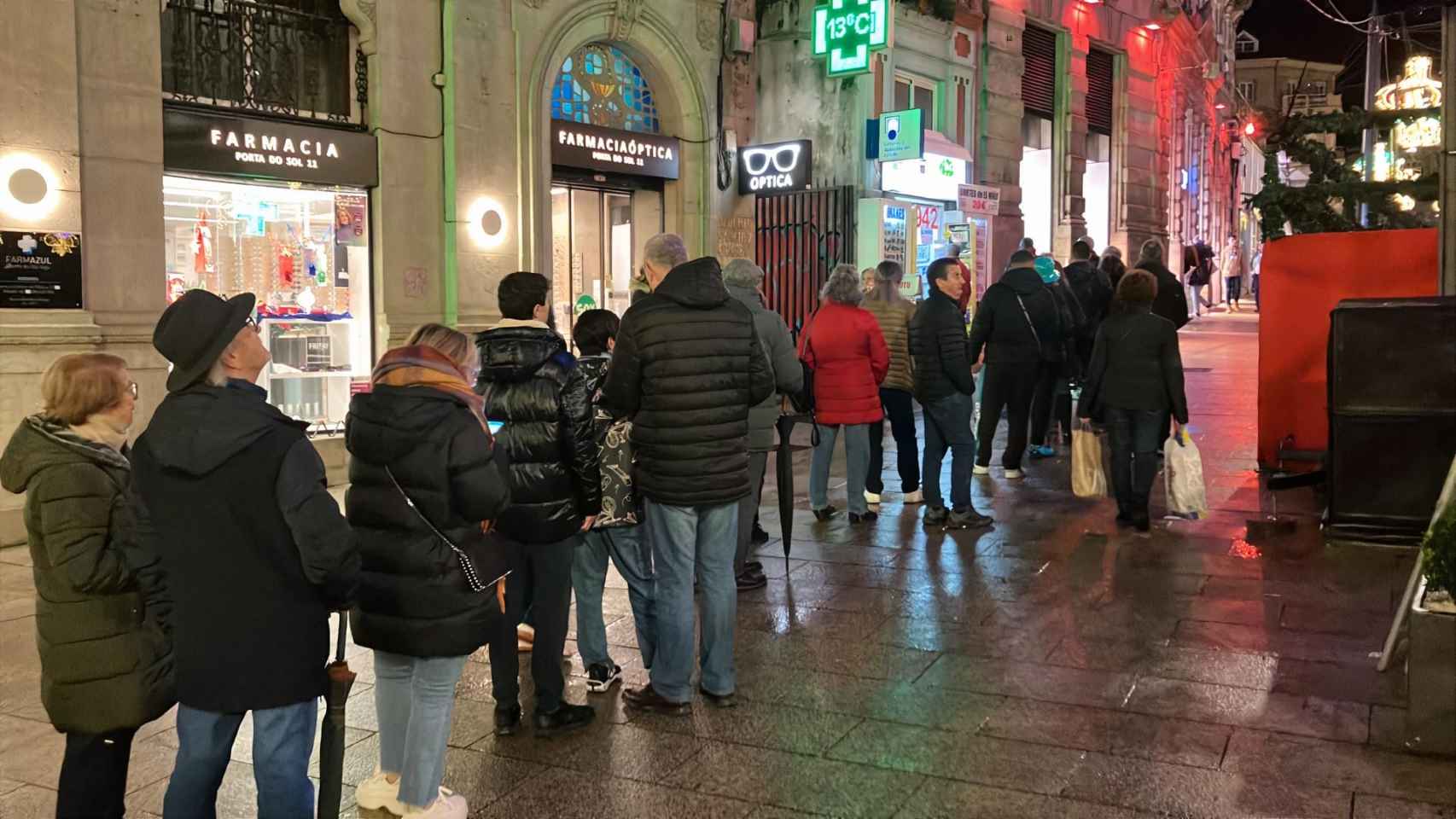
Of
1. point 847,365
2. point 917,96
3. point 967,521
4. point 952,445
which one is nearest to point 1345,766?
point 967,521

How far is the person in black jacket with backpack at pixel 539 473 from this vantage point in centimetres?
513

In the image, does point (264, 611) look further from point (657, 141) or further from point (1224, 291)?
point (1224, 291)

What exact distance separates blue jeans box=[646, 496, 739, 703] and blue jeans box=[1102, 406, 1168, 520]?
447 cm

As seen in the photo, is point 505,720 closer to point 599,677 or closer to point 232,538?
point 599,677

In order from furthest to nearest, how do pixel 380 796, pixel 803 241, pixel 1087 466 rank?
pixel 803 241, pixel 1087 466, pixel 380 796

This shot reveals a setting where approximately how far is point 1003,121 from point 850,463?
574 inches

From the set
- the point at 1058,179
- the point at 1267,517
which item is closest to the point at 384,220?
the point at 1267,517

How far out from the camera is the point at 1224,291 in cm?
4631

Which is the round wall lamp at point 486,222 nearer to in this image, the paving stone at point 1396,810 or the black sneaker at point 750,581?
the black sneaker at point 750,581

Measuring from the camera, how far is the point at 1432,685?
4.92m

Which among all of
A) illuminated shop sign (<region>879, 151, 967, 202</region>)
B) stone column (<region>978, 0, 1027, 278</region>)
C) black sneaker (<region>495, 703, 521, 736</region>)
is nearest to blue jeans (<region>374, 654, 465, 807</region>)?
black sneaker (<region>495, 703, 521, 736</region>)

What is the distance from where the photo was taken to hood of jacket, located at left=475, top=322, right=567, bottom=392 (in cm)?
512

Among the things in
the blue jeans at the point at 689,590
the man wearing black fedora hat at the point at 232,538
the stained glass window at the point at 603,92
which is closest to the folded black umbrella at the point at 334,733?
the man wearing black fedora hat at the point at 232,538

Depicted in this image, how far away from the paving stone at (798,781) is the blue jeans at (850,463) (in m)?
4.75
